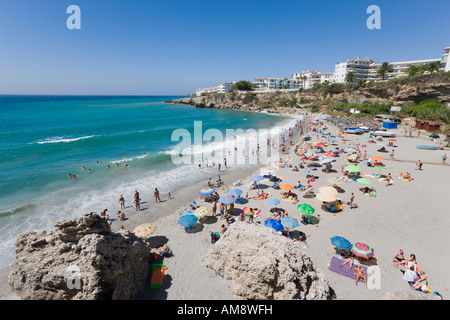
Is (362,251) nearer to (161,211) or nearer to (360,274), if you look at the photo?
(360,274)

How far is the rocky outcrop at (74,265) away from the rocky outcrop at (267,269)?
3538mm

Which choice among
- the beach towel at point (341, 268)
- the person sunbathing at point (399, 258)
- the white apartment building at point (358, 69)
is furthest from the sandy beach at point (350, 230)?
the white apartment building at point (358, 69)

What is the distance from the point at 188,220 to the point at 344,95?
78.0 metres

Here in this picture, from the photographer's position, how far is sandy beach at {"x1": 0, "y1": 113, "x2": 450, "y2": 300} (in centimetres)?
789

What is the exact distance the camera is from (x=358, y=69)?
97375 mm

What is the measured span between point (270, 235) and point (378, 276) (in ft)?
15.1

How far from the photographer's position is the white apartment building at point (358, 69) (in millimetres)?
95750

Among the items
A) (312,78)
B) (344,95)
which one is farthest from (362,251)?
(312,78)

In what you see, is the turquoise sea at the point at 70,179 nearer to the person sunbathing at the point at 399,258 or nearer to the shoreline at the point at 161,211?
the shoreline at the point at 161,211

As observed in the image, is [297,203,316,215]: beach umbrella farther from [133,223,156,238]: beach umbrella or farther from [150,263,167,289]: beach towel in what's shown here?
[133,223,156,238]: beach umbrella

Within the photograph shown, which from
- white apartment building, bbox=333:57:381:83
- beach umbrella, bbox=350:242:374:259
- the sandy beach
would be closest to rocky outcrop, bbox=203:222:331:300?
the sandy beach

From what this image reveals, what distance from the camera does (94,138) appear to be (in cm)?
3872
